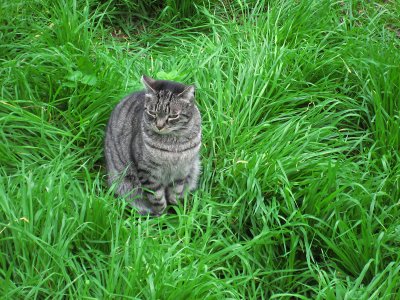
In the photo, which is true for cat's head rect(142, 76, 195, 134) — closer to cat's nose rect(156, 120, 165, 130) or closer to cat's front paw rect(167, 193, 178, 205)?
cat's nose rect(156, 120, 165, 130)

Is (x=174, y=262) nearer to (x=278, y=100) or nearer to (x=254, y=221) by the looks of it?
(x=254, y=221)

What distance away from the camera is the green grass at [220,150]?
3.26 meters

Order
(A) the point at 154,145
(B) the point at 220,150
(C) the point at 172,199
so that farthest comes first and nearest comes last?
(B) the point at 220,150, (C) the point at 172,199, (A) the point at 154,145

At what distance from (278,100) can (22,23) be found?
1.98 meters

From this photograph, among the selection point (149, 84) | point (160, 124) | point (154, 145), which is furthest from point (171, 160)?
point (149, 84)

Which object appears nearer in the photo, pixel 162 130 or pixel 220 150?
pixel 162 130

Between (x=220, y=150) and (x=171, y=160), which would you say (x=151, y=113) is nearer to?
(x=171, y=160)

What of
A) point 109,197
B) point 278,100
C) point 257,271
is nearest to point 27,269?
point 109,197

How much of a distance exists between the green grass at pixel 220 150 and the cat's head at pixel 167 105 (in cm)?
41

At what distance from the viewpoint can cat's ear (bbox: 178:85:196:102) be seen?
3.82m

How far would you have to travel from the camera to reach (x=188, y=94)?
385 cm

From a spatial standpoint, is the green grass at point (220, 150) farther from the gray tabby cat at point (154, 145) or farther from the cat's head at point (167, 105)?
the cat's head at point (167, 105)

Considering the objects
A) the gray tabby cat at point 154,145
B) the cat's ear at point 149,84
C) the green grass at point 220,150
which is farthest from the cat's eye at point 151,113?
the green grass at point 220,150

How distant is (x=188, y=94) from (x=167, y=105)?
0.15 m
